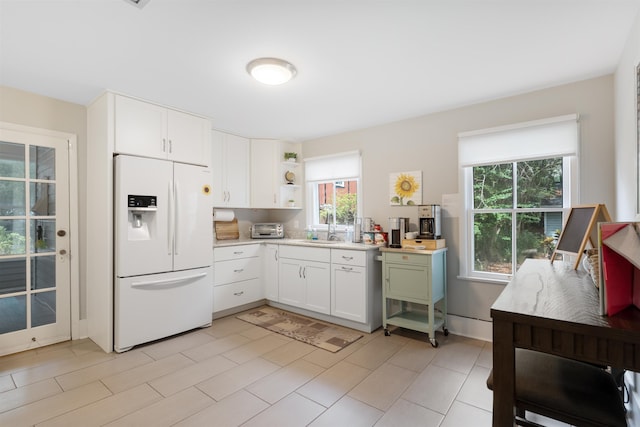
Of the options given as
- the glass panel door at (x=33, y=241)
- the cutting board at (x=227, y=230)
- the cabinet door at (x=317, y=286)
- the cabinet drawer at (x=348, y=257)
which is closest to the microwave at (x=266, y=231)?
the cutting board at (x=227, y=230)

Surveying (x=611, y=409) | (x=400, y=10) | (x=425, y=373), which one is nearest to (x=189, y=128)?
(x=400, y=10)

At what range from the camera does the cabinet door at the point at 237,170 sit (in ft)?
14.0

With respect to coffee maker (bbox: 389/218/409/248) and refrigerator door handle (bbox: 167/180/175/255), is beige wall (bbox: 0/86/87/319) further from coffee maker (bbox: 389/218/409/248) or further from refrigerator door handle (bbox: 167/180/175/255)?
coffee maker (bbox: 389/218/409/248)

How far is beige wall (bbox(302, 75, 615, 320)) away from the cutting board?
1559mm

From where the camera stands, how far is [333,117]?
364cm

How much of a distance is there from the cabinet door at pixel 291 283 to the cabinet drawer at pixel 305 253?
0.08 m

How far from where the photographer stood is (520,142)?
295 centimetres

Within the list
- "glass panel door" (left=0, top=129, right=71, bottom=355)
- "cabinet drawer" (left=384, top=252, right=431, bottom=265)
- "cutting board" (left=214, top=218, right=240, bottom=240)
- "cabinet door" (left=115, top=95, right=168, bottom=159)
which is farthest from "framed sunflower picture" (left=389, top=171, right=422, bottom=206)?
"glass panel door" (left=0, top=129, right=71, bottom=355)

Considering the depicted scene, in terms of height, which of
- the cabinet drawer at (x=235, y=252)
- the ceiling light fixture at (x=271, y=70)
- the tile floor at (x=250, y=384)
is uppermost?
the ceiling light fixture at (x=271, y=70)

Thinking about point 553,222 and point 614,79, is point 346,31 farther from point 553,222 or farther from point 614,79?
point 553,222

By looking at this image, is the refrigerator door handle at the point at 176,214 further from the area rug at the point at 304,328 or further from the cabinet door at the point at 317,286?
the cabinet door at the point at 317,286

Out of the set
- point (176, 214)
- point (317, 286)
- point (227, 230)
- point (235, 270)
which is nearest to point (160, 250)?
point (176, 214)

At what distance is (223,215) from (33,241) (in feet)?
6.39

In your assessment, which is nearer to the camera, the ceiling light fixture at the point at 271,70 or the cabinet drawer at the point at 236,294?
the ceiling light fixture at the point at 271,70
